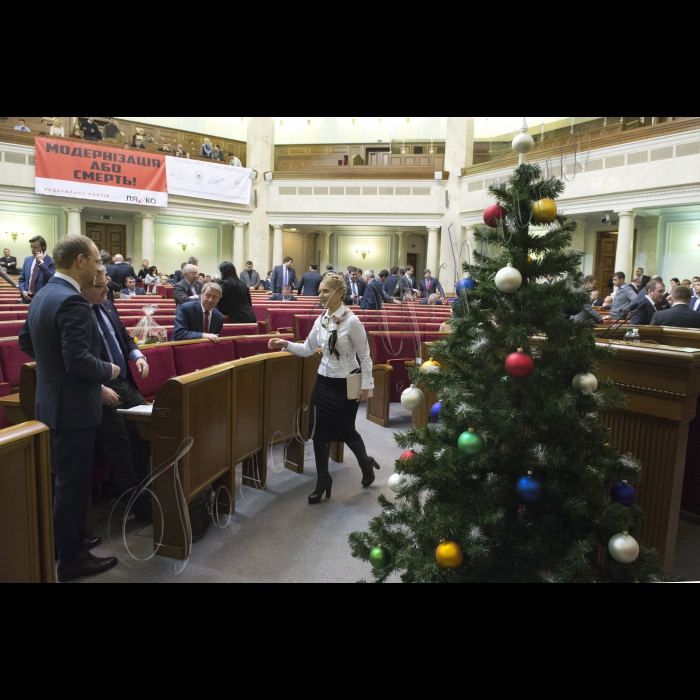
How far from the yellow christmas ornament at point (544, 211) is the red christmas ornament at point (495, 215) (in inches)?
4.1

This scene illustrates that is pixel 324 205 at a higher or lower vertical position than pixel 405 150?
lower

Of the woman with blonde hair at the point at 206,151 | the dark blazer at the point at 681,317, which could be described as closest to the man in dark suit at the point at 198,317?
the dark blazer at the point at 681,317

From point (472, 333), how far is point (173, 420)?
1.50 meters

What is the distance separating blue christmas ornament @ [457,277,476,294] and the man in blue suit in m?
4.35

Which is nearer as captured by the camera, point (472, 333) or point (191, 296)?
point (472, 333)

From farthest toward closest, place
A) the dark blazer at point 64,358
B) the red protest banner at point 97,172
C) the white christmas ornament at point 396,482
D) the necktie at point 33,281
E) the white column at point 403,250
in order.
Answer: the white column at point 403,250 < the red protest banner at point 97,172 < the necktie at point 33,281 < the dark blazer at point 64,358 < the white christmas ornament at point 396,482

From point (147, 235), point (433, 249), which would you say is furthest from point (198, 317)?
point (433, 249)

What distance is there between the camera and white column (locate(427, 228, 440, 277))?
688 inches

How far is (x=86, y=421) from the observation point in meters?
2.38

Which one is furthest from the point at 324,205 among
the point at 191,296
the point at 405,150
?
the point at 191,296

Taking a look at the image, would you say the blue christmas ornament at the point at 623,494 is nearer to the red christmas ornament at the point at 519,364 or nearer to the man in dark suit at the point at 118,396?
the red christmas ornament at the point at 519,364

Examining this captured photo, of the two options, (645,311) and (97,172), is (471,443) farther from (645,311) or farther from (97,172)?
(97,172)

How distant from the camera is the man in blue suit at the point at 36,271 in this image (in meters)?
5.43

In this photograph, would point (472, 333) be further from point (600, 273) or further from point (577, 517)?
point (600, 273)
